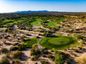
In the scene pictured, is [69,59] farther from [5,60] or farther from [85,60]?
[5,60]

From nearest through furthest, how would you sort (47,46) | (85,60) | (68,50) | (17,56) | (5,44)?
(85,60)
(17,56)
(68,50)
(47,46)
(5,44)

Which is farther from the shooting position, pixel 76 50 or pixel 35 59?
pixel 76 50

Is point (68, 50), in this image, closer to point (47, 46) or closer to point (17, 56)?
point (47, 46)

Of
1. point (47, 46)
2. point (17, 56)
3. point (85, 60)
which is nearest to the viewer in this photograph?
point (85, 60)

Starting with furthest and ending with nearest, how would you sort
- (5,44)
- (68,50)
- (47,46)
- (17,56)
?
(5,44)
(47,46)
(68,50)
(17,56)

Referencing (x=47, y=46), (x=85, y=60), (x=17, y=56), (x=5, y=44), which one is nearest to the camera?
(x=85, y=60)

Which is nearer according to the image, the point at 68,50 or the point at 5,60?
the point at 5,60

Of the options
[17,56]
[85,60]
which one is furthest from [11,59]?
[85,60]

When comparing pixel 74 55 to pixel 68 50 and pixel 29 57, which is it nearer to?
pixel 68 50

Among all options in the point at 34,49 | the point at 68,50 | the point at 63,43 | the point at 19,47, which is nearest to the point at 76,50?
the point at 68,50
